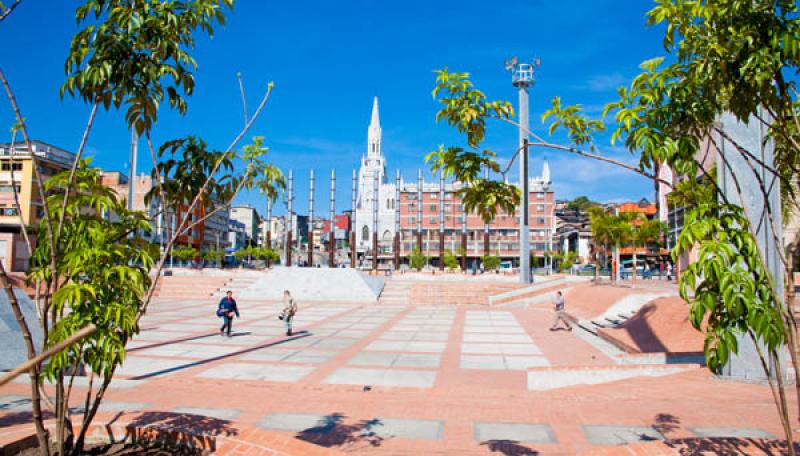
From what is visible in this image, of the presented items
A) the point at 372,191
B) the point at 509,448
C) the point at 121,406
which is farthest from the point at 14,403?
the point at 372,191

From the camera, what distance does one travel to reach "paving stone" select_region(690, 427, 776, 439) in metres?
6.39

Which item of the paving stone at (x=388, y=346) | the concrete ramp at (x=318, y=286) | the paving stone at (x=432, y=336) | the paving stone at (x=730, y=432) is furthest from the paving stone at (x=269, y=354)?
the concrete ramp at (x=318, y=286)

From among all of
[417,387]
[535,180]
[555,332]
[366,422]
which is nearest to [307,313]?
[555,332]

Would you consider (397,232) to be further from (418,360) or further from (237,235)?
(237,235)

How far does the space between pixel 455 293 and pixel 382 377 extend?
80.3 ft

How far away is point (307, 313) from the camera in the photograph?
25188 millimetres

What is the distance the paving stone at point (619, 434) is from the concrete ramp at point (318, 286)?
1093 inches

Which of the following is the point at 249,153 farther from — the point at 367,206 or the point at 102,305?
the point at 367,206

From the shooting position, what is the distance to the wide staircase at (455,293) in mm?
32438

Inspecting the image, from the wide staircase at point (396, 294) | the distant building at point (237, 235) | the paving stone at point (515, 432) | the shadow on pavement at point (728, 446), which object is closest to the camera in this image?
the shadow on pavement at point (728, 446)

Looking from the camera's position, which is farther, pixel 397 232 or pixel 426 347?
pixel 397 232

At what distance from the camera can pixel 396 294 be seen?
36250mm

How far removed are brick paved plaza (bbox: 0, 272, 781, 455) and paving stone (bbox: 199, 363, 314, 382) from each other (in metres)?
0.03

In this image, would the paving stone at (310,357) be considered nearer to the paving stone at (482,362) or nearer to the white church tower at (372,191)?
the paving stone at (482,362)
